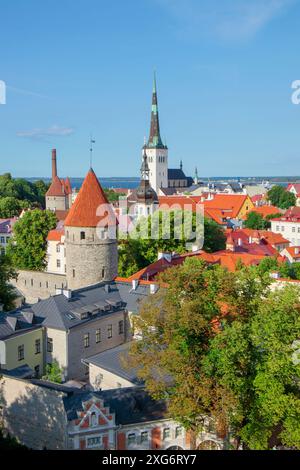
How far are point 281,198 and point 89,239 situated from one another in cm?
6346

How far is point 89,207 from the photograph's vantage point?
33.8 m

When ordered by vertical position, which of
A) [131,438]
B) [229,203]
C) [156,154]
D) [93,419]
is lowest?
[131,438]

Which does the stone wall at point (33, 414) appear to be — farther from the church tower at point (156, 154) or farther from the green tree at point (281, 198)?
the church tower at point (156, 154)

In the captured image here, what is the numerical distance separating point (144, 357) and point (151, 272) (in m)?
16.5

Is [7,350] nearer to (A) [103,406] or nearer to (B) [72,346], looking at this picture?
(B) [72,346]

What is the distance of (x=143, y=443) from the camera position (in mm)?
19922

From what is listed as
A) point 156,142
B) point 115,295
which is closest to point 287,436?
point 115,295

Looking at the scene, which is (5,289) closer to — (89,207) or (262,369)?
(89,207)

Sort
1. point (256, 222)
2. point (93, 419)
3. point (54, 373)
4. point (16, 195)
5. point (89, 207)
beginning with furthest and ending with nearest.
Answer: point (16, 195), point (256, 222), point (89, 207), point (54, 373), point (93, 419)

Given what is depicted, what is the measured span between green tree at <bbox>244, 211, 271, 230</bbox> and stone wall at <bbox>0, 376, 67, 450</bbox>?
180 ft

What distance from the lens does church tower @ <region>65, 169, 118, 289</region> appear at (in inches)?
1321

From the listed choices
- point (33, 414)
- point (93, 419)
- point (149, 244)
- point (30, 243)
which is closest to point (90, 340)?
point (33, 414)

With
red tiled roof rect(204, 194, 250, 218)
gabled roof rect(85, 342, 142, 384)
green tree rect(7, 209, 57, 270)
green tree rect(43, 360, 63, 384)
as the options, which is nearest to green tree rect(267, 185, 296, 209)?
red tiled roof rect(204, 194, 250, 218)

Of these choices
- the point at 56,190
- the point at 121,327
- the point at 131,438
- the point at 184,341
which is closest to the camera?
the point at 184,341
